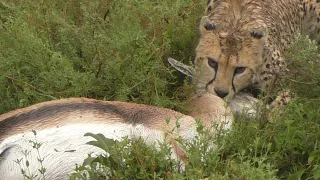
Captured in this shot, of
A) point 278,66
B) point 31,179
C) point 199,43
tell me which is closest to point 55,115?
point 31,179

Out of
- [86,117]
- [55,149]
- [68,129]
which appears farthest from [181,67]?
[55,149]

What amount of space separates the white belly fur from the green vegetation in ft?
0.48

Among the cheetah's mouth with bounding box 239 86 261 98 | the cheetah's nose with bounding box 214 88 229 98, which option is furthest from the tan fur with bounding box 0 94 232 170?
the cheetah's mouth with bounding box 239 86 261 98

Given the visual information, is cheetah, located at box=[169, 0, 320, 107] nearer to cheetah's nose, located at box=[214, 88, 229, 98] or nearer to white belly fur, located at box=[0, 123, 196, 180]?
cheetah's nose, located at box=[214, 88, 229, 98]

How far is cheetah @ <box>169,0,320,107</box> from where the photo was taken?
5684mm

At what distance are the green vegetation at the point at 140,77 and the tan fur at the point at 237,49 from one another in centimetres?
25

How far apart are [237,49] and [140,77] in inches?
33.4

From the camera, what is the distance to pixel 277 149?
468 cm

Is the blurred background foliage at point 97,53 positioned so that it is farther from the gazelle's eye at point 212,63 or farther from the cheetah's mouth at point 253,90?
the cheetah's mouth at point 253,90

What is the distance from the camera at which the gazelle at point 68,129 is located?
13.4 ft

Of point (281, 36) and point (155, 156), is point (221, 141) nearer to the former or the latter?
point (155, 156)

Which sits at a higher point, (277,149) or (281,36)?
(281,36)

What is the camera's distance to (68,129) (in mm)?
4254

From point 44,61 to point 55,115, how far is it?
59.2 inches
